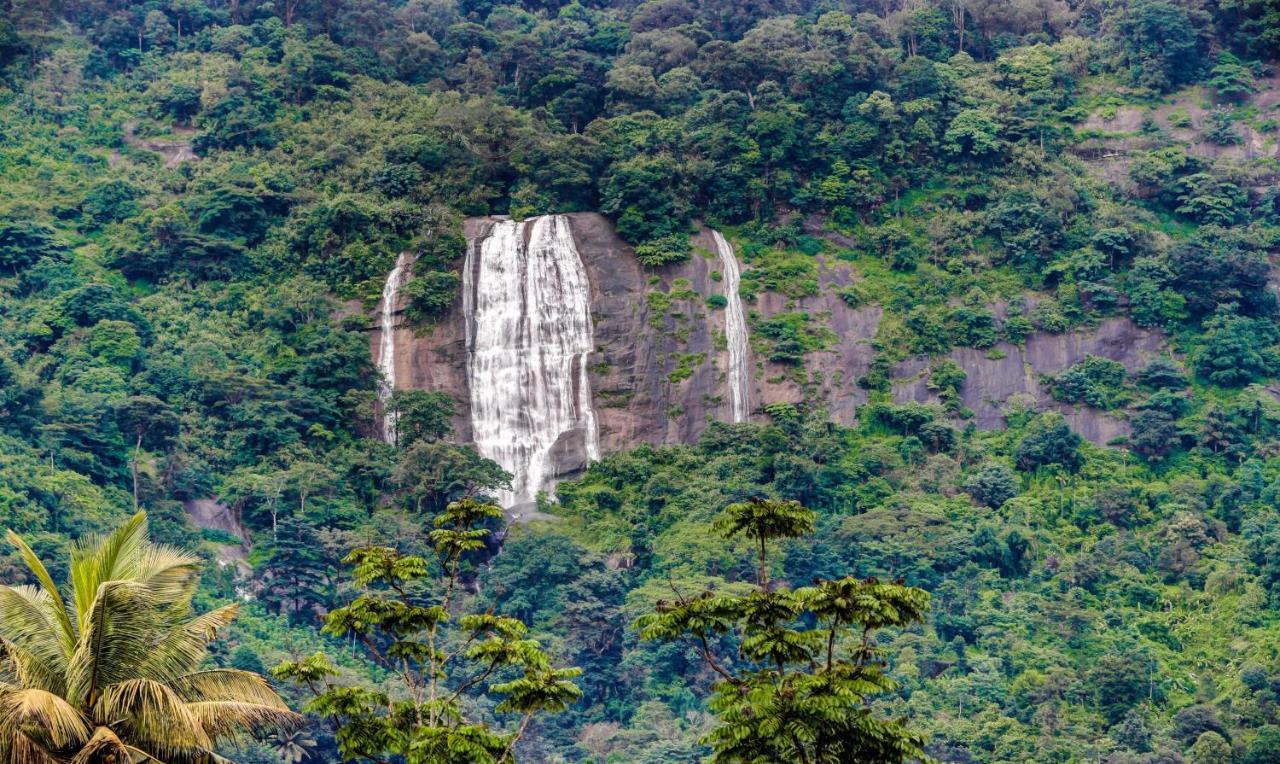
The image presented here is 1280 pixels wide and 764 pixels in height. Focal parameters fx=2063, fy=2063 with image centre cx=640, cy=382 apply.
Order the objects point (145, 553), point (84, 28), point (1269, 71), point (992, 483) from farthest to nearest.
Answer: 1. point (84, 28)
2. point (1269, 71)
3. point (992, 483)
4. point (145, 553)

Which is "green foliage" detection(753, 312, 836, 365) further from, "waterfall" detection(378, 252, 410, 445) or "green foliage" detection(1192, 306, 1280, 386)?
"green foliage" detection(1192, 306, 1280, 386)

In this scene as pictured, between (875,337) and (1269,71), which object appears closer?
(875,337)

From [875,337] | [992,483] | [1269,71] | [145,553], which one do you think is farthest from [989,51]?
[145,553]

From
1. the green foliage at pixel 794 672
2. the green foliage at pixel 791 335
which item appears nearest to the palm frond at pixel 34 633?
the green foliage at pixel 794 672

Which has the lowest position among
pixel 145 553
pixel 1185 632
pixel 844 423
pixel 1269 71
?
pixel 1185 632

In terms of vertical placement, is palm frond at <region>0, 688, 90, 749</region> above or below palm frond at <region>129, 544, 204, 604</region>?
below

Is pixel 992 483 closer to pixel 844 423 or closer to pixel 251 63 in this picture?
pixel 844 423

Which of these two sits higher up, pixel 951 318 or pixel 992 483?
pixel 951 318

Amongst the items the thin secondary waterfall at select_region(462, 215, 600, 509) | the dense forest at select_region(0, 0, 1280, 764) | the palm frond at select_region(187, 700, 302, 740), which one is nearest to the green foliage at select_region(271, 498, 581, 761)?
the palm frond at select_region(187, 700, 302, 740)
